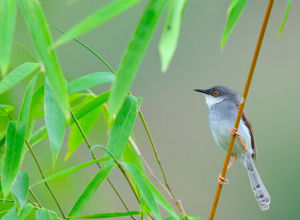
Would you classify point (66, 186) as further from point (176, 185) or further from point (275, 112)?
point (275, 112)

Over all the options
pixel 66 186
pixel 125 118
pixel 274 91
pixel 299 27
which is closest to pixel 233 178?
pixel 274 91

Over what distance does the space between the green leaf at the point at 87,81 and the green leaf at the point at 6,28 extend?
0.60 metres

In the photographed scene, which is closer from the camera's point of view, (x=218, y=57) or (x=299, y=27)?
(x=218, y=57)

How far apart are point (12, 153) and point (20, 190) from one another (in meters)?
0.15

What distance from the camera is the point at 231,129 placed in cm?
357

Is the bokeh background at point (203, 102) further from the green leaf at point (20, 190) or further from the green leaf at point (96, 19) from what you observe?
the green leaf at point (96, 19)

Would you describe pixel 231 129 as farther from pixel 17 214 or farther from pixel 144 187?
pixel 17 214

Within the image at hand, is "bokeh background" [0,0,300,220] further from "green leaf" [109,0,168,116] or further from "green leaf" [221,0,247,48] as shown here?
"green leaf" [109,0,168,116]

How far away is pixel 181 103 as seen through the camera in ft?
Result: 22.4

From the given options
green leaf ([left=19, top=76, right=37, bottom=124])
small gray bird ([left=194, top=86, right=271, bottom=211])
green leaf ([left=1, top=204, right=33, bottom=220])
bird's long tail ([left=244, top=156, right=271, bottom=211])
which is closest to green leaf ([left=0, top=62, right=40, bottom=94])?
green leaf ([left=19, top=76, right=37, bottom=124])

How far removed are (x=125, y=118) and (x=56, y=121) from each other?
0.96 ft

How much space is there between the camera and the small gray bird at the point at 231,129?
3.62m

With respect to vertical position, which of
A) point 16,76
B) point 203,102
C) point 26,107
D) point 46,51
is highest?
point 46,51

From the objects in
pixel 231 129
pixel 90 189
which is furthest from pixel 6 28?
pixel 231 129
